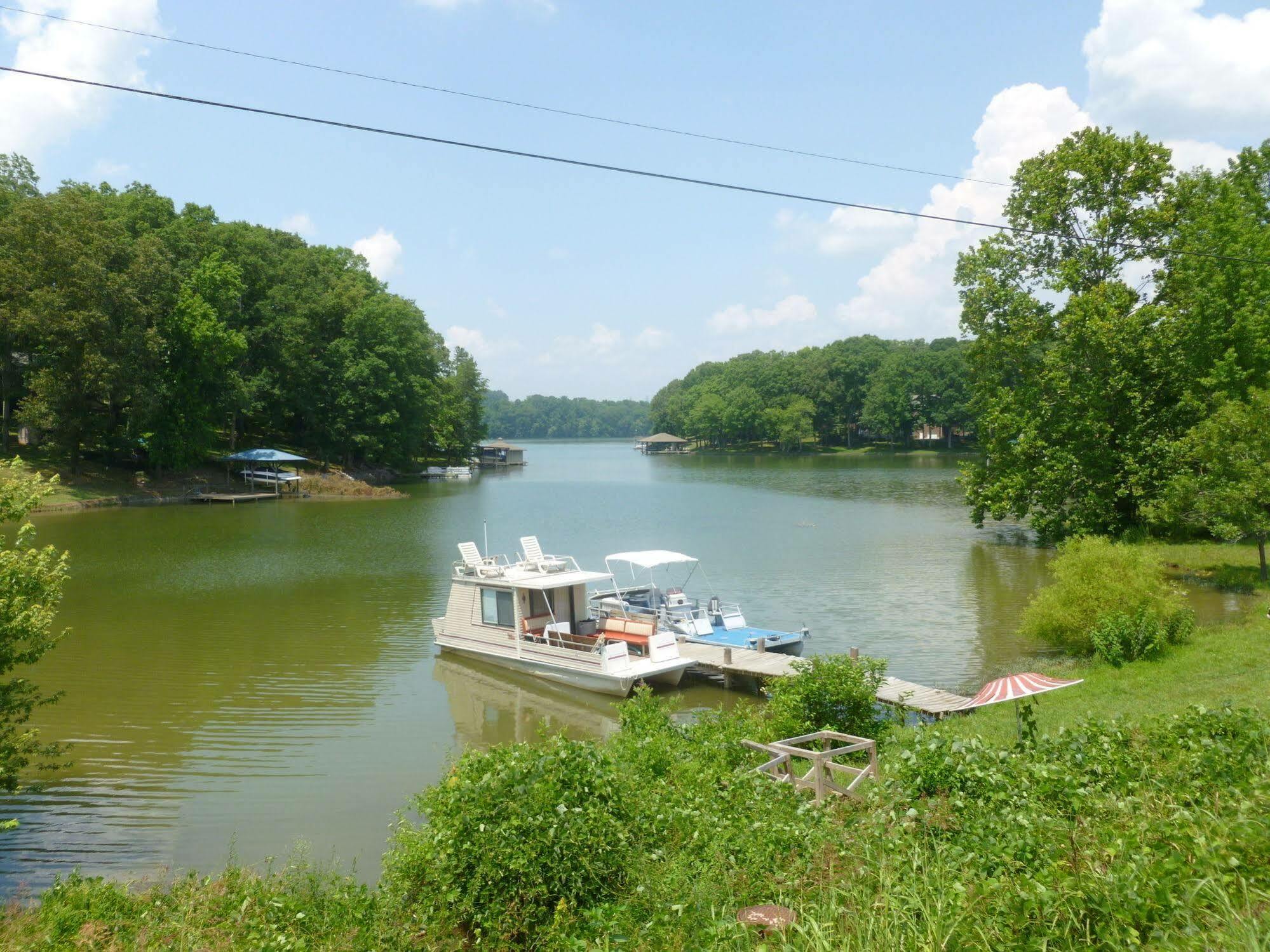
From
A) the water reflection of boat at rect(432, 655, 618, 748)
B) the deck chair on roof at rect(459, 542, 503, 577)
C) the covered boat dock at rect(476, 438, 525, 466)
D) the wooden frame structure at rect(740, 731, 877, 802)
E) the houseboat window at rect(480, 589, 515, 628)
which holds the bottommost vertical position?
the water reflection of boat at rect(432, 655, 618, 748)

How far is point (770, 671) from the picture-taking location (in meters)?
18.0

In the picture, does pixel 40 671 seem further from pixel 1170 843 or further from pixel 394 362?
pixel 394 362

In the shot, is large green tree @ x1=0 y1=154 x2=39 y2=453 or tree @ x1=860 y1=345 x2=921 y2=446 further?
tree @ x1=860 y1=345 x2=921 y2=446

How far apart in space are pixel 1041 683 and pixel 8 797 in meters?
14.4

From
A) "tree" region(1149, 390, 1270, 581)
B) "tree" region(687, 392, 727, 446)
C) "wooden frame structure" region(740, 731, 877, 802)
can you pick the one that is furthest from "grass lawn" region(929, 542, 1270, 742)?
"tree" region(687, 392, 727, 446)

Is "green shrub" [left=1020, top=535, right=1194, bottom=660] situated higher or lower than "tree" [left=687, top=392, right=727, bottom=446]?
lower

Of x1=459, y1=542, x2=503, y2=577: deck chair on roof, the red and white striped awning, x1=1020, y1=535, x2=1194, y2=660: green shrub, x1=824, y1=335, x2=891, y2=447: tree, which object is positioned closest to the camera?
the red and white striped awning

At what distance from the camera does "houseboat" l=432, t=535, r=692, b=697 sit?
60.8 feet

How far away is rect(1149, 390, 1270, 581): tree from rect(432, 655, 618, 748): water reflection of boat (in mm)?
17290

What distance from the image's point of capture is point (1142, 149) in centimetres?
3042

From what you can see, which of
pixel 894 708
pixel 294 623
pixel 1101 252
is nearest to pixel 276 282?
pixel 294 623

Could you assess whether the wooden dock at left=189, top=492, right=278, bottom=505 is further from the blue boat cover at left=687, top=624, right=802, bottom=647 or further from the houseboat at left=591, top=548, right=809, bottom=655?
the blue boat cover at left=687, top=624, right=802, bottom=647

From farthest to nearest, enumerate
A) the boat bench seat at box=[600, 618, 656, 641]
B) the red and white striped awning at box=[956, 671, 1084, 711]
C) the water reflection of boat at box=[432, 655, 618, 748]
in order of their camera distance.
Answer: the boat bench seat at box=[600, 618, 656, 641] < the water reflection of boat at box=[432, 655, 618, 748] < the red and white striped awning at box=[956, 671, 1084, 711]

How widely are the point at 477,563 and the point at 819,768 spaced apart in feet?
49.2
